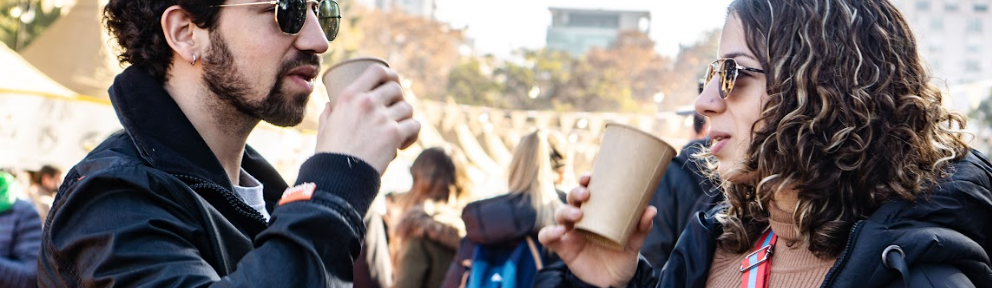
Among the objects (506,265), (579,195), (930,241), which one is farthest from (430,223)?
(930,241)

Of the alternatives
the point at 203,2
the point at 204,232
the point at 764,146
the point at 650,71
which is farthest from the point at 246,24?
the point at 650,71

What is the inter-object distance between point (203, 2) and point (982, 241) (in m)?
1.69

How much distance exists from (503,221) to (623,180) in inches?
100

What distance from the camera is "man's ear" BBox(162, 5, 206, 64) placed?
6.88 feet

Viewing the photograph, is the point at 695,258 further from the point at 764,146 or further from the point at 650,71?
the point at 650,71

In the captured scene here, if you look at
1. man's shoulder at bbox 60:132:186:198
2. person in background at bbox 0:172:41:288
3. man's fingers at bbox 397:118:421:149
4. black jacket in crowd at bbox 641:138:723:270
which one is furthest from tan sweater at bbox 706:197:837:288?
person in background at bbox 0:172:41:288

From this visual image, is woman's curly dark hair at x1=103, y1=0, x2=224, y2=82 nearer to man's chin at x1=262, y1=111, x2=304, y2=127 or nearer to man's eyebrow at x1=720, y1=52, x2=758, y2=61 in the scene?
man's chin at x1=262, y1=111, x2=304, y2=127

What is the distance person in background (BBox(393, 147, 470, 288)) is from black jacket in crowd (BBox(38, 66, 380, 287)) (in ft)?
12.0

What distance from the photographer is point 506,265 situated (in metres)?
4.75

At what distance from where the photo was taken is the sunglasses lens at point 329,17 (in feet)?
7.21

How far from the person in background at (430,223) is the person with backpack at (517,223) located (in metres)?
0.71

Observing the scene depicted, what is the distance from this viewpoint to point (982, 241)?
6.30 ft

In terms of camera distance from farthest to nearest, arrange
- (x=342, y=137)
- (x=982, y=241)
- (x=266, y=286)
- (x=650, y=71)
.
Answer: (x=650, y=71), (x=982, y=241), (x=342, y=137), (x=266, y=286)

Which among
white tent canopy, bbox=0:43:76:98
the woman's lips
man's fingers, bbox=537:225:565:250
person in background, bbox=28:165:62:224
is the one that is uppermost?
the woman's lips
